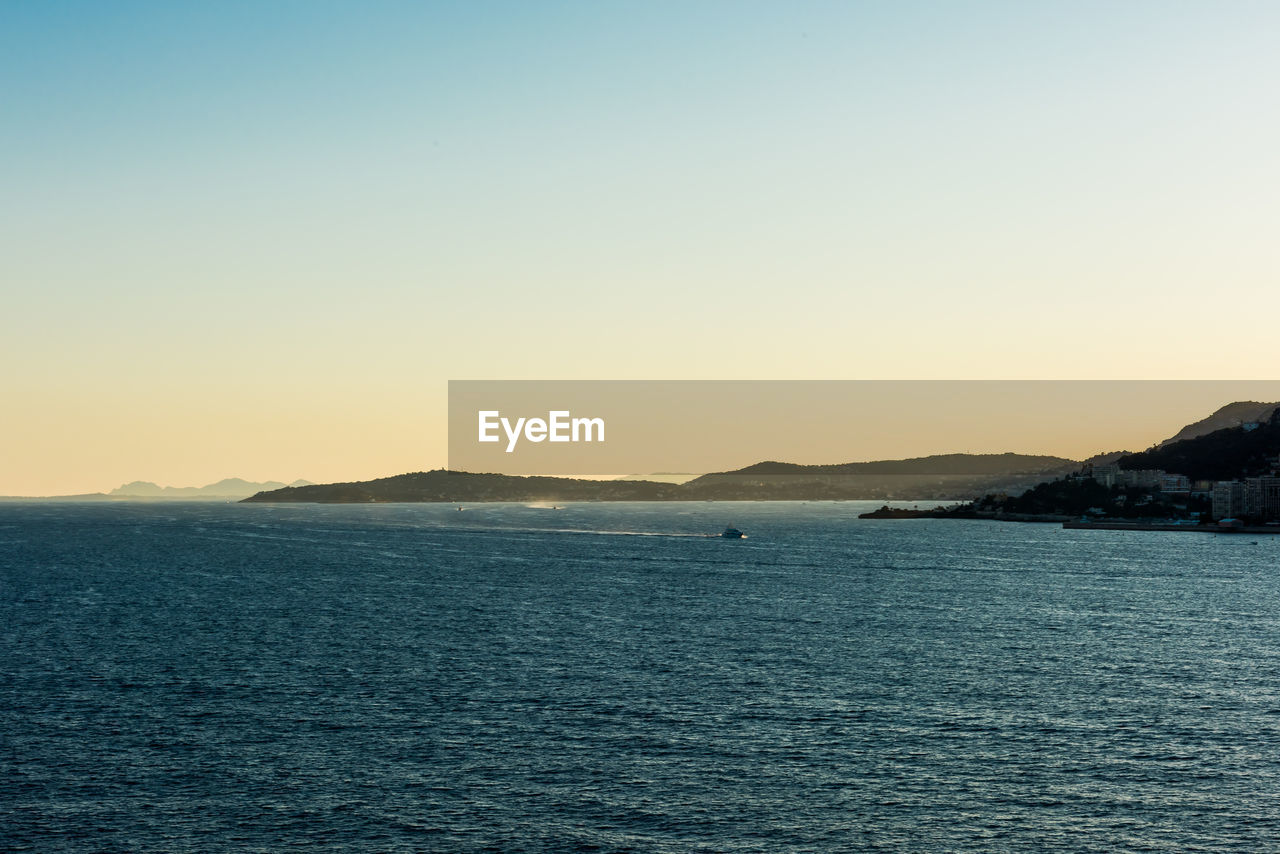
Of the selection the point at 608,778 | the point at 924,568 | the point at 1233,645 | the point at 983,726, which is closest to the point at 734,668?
the point at 983,726

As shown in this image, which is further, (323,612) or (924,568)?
(924,568)

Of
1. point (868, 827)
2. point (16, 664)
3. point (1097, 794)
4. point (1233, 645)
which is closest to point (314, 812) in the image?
point (868, 827)

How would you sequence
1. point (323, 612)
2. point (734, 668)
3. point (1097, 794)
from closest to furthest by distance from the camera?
point (1097, 794) → point (734, 668) → point (323, 612)

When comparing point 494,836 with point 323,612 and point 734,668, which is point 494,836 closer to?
point 734,668

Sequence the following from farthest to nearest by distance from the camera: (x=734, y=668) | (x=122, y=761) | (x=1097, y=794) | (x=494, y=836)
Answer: (x=734, y=668), (x=122, y=761), (x=1097, y=794), (x=494, y=836)

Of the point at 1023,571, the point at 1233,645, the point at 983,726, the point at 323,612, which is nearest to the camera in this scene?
the point at 983,726

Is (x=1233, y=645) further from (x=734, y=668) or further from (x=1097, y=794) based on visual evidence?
(x=1097, y=794)
